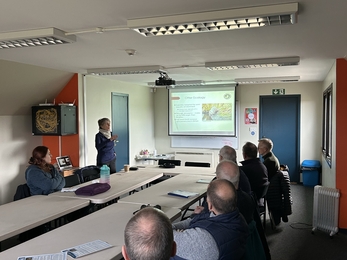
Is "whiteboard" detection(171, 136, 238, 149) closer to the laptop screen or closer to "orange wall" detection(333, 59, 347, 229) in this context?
the laptop screen

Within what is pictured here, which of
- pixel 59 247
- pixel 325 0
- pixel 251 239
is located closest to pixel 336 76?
pixel 325 0

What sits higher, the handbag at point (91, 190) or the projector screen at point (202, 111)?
the projector screen at point (202, 111)

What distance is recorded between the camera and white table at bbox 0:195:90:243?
2511 millimetres

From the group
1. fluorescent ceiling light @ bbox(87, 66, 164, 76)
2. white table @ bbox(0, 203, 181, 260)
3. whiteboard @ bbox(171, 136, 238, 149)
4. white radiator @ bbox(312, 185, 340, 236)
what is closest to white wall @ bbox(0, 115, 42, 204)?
fluorescent ceiling light @ bbox(87, 66, 164, 76)

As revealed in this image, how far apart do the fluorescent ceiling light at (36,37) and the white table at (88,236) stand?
1.71 meters

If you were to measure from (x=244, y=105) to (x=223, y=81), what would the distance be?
95cm

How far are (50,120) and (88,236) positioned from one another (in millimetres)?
3895

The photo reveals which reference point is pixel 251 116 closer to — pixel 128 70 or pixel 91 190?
pixel 128 70

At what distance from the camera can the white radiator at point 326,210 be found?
4527mm

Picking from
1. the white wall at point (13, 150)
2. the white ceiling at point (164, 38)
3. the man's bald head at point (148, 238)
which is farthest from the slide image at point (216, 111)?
the man's bald head at point (148, 238)

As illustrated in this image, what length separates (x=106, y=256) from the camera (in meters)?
2.06

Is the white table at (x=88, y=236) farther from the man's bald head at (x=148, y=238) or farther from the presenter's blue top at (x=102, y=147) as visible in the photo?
the presenter's blue top at (x=102, y=147)

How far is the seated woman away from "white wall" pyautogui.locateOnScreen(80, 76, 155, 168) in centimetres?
272

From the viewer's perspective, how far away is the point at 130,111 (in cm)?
796
